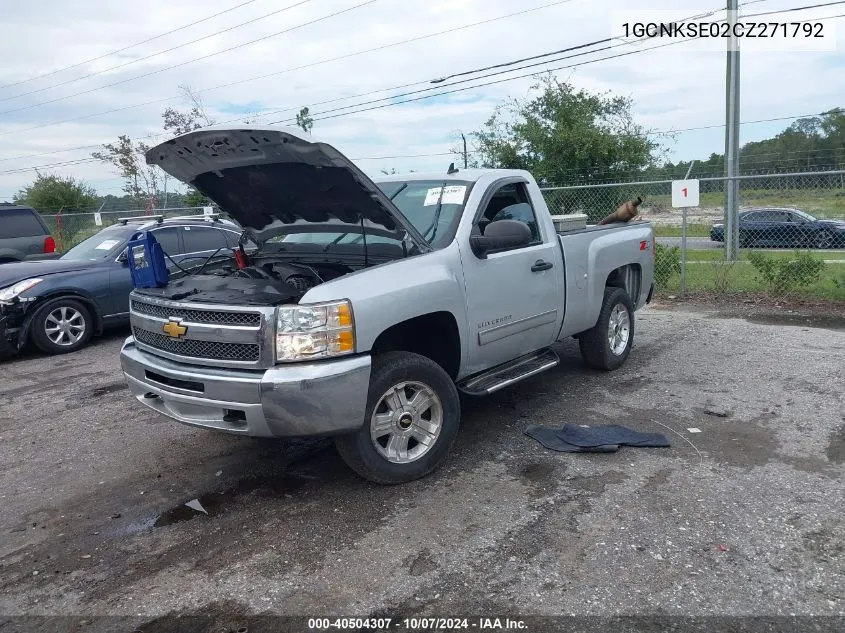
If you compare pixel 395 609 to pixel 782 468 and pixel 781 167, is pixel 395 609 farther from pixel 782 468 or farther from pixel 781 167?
pixel 781 167

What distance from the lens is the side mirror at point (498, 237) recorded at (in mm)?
4559

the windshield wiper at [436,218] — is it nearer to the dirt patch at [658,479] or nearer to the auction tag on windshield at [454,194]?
the auction tag on windshield at [454,194]

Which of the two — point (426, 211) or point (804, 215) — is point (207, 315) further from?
point (804, 215)

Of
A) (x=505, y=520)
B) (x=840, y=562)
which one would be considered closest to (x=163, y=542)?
(x=505, y=520)

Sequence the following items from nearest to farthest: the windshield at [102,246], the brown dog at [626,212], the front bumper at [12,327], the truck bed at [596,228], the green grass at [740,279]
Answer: the truck bed at [596,228]
the brown dog at [626,212]
the front bumper at [12,327]
the windshield at [102,246]
the green grass at [740,279]

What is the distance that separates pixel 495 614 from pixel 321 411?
1355mm

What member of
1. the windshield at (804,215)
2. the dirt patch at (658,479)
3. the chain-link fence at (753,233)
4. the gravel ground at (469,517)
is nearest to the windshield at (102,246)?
the gravel ground at (469,517)

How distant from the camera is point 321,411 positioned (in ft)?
11.8

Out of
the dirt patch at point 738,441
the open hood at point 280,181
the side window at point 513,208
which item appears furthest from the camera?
the side window at point 513,208

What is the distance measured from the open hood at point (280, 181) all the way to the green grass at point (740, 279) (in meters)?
7.84

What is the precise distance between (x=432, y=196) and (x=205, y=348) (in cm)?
205

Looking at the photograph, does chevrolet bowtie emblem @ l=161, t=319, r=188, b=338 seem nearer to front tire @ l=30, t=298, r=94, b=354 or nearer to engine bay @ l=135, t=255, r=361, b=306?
→ engine bay @ l=135, t=255, r=361, b=306

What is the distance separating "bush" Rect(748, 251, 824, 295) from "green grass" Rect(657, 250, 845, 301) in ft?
0.32

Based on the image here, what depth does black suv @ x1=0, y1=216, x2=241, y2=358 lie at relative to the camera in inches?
317
